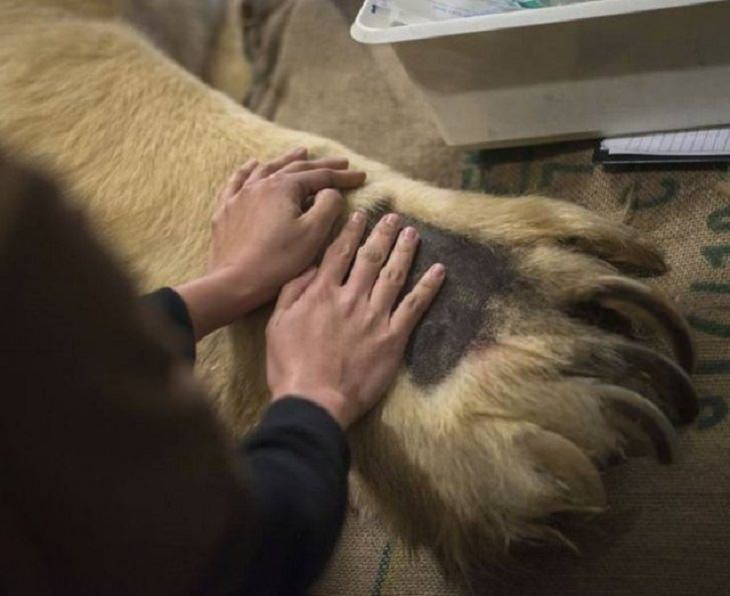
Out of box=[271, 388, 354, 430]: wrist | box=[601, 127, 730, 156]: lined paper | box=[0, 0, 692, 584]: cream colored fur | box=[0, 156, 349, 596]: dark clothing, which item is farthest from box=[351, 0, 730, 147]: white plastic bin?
box=[0, 156, 349, 596]: dark clothing

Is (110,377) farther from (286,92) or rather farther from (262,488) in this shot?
(286,92)

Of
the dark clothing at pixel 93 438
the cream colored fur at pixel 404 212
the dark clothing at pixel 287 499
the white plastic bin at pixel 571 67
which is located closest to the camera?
the dark clothing at pixel 93 438

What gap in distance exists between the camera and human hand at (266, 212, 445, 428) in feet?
2.34

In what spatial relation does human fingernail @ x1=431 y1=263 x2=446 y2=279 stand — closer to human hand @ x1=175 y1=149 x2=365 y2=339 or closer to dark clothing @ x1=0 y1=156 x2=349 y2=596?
human hand @ x1=175 y1=149 x2=365 y2=339

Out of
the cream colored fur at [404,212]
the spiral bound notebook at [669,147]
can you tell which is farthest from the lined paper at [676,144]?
the cream colored fur at [404,212]

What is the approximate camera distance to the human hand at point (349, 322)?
2.34 ft

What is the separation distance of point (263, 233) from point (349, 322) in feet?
0.36

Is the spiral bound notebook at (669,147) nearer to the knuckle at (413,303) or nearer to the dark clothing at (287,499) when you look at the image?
the knuckle at (413,303)

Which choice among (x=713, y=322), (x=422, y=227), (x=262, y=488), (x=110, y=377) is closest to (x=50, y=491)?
(x=110, y=377)

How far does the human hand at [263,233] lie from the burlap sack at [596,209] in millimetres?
202

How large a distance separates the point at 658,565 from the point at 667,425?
0.10 meters

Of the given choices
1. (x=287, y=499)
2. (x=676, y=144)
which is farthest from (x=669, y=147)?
(x=287, y=499)

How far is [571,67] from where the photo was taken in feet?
3.09

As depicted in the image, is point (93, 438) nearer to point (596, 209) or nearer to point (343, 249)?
point (343, 249)
